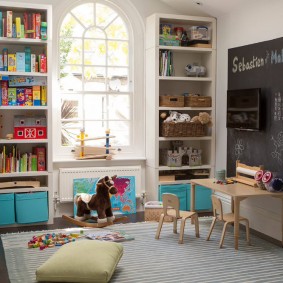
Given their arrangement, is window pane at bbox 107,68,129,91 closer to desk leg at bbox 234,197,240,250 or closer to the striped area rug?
the striped area rug

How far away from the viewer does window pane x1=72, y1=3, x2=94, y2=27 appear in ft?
17.9

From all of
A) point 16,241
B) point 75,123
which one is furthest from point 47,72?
point 16,241

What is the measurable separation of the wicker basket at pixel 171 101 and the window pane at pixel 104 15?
3.69ft

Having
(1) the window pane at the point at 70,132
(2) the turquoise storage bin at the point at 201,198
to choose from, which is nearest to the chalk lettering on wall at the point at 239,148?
(2) the turquoise storage bin at the point at 201,198

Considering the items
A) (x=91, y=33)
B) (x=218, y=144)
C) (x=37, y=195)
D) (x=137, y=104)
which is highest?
(x=91, y=33)

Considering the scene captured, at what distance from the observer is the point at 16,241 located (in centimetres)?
434

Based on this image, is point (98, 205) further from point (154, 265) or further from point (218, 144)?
point (218, 144)

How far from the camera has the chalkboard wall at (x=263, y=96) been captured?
4383 mm

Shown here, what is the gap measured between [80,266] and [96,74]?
9.47ft

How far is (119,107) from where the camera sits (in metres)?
5.70

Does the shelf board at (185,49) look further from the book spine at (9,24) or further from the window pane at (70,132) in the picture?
the book spine at (9,24)

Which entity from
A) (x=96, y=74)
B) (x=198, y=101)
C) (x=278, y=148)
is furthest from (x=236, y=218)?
(x=96, y=74)

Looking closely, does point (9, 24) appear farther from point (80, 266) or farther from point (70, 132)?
point (80, 266)

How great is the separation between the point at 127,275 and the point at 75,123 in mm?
2494
